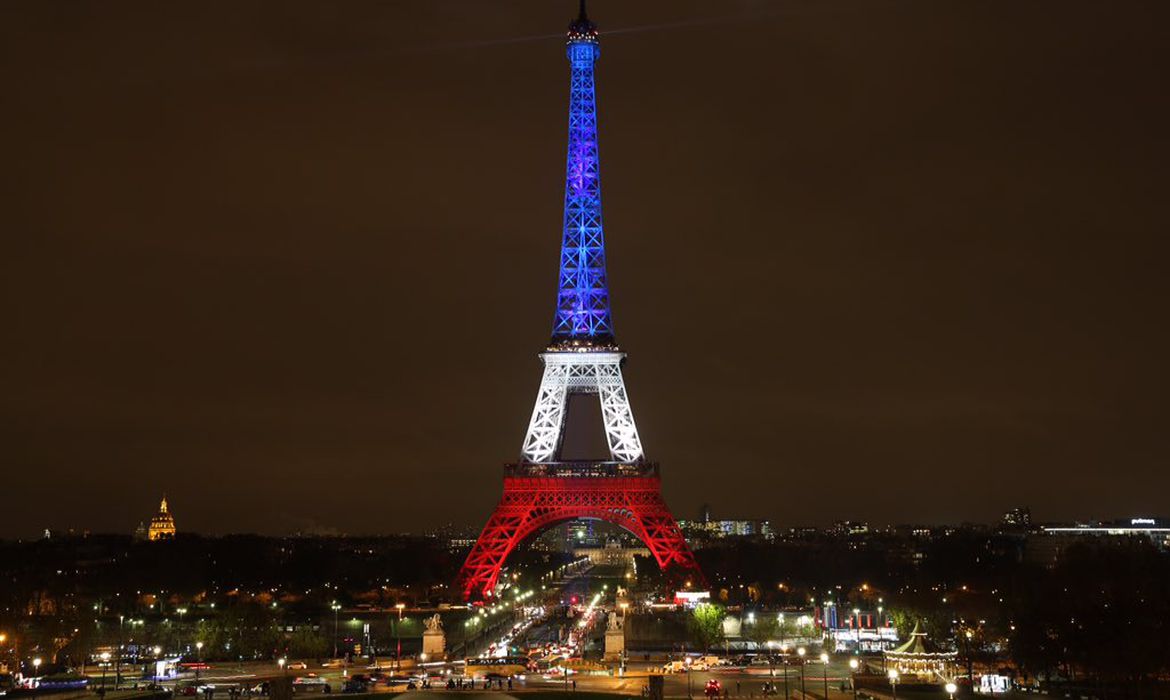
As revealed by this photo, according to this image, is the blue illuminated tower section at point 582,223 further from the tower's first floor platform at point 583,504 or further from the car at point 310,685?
the car at point 310,685

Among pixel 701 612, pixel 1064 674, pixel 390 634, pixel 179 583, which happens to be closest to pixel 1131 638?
pixel 1064 674

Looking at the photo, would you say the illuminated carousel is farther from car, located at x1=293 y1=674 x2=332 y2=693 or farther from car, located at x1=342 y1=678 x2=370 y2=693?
car, located at x1=293 y1=674 x2=332 y2=693

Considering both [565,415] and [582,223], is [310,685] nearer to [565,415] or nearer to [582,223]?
[565,415]

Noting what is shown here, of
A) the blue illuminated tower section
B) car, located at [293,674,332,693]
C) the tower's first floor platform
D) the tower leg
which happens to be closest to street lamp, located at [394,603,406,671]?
car, located at [293,674,332,693]

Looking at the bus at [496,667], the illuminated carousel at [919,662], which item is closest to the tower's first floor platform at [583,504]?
the bus at [496,667]

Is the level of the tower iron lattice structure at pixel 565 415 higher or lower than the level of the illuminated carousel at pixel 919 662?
higher

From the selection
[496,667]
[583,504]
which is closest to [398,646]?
[496,667]
